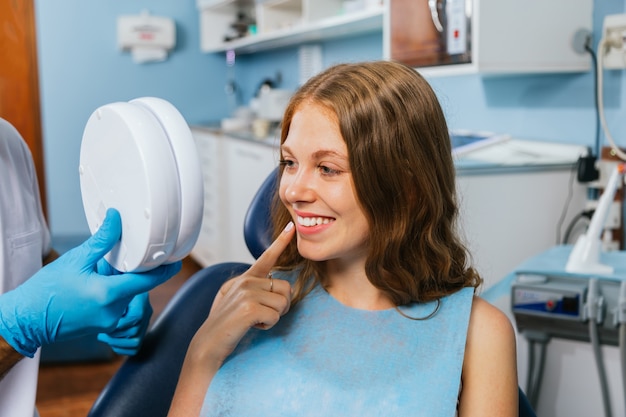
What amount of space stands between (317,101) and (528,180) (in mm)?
1344

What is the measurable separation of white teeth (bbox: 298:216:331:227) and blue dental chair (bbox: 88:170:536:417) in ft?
0.75

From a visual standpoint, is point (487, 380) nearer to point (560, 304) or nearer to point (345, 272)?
point (345, 272)

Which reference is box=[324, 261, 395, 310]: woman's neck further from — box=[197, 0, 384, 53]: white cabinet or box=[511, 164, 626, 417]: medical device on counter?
box=[197, 0, 384, 53]: white cabinet

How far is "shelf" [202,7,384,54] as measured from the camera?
115 inches

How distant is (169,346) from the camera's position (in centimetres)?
124

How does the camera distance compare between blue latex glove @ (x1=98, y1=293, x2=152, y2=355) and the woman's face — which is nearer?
the woman's face

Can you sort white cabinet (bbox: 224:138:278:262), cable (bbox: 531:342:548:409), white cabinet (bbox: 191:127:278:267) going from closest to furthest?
cable (bbox: 531:342:548:409), white cabinet (bbox: 224:138:278:262), white cabinet (bbox: 191:127:278:267)

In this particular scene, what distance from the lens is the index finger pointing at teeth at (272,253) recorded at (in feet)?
3.46

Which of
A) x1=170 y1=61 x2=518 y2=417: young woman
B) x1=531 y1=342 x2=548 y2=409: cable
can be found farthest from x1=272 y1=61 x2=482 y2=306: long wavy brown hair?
x1=531 y1=342 x2=548 y2=409: cable

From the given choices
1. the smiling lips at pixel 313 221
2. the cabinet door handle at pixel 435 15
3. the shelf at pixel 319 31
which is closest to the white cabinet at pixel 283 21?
the shelf at pixel 319 31

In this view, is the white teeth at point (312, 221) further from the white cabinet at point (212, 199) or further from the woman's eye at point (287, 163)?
the white cabinet at point (212, 199)

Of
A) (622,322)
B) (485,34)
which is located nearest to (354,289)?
(622,322)

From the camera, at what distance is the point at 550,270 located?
172 cm

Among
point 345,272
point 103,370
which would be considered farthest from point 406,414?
point 103,370
